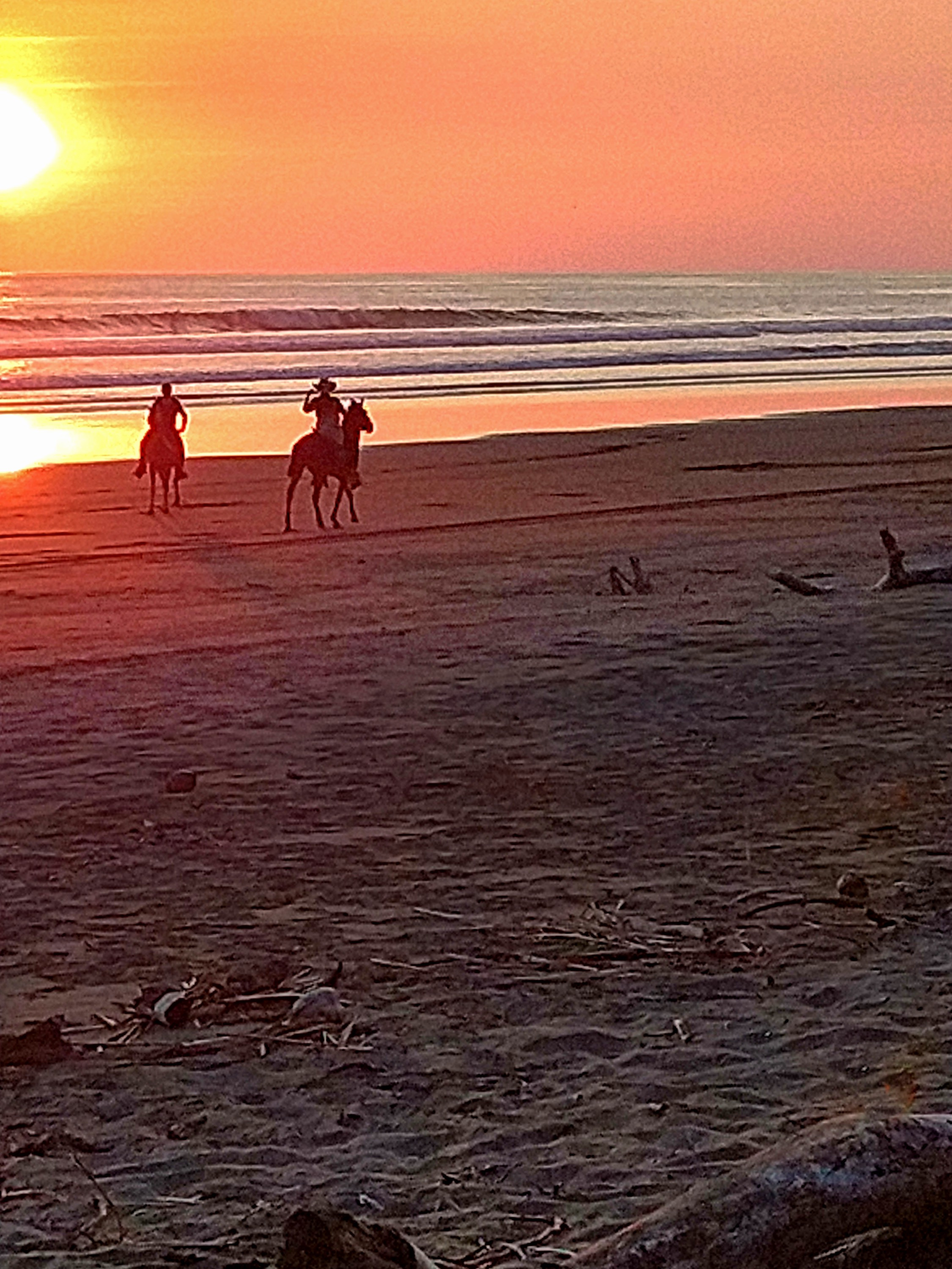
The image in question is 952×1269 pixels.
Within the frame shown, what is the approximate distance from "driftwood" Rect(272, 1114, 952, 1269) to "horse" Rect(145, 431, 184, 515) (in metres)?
16.4

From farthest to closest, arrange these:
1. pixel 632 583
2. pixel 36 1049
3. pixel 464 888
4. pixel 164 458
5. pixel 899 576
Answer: pixel 164 458 < pixel 632 583 < pixel 899 576 < pixel 464 888 < pixel 36 1049

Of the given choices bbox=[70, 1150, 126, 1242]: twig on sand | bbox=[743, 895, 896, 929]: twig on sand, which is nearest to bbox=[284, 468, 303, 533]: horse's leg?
bbox=[743, 895, 896, 929]: twig on sand

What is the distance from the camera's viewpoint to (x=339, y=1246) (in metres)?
3.53

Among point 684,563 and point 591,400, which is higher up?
point 591,400

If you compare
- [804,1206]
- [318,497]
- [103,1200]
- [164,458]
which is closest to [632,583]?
[318,497]

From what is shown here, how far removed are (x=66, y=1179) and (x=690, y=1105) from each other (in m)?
1.62

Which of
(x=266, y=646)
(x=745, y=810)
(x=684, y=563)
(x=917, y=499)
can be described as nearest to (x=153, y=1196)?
(x=745, y=810)

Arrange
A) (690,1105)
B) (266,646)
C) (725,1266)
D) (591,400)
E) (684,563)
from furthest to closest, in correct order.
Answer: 1. (591,400)
2. (684,563)
3. (266,646)
4. (690,1105)
5. (725,1266)

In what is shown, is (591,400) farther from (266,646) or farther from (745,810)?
(745,810)

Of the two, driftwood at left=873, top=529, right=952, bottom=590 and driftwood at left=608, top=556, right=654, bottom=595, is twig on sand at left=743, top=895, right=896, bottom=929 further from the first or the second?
driftwood at left=608, top=556, right=654, bottom=595

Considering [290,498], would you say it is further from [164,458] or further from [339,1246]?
[339,1246]

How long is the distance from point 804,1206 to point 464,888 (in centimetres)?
323

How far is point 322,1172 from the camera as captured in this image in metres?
4.62

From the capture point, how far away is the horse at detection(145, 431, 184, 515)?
64.3 ft
